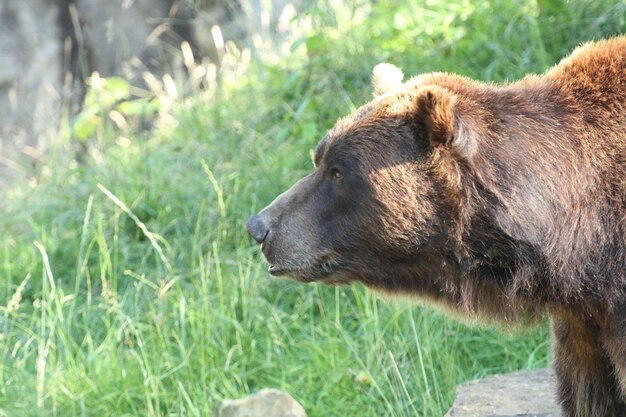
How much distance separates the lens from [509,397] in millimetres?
4234

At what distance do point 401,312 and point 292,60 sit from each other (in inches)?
150

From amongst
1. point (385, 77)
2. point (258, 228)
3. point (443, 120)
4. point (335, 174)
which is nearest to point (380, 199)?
point (335, 174)

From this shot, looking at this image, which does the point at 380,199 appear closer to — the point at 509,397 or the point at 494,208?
the point at 494,208

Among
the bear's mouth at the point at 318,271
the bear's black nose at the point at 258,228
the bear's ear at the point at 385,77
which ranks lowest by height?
the bear's mouth at the point at 318,271

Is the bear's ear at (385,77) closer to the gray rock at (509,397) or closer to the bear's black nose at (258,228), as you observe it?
the bear's black nose at (258,228)

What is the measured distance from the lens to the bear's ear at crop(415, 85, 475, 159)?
3.13 m

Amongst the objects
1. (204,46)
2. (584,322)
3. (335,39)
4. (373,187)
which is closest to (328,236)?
(373,187)

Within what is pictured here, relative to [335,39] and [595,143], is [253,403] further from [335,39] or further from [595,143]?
[335,39]

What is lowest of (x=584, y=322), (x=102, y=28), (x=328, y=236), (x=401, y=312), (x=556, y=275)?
(x=401, y=312)

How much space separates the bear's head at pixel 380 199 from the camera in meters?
3.20

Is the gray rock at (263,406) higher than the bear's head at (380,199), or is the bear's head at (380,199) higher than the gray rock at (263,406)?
the bear's head at (380,199)

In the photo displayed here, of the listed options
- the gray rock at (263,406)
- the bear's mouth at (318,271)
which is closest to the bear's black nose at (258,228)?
the bear's mouth at (318,271)

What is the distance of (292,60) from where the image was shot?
27.5 ft

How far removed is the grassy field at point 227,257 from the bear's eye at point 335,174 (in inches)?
33.5
